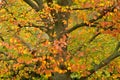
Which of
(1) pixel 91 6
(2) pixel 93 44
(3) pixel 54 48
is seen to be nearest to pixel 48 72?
(3) pixel 54 48

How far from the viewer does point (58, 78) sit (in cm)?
1323

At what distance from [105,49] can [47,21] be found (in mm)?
5652

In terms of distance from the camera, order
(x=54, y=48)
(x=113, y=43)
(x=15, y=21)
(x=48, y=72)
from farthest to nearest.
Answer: (x=113, y=43), (x=15, y=21), (x=48, y=72), (x=54, y=48)

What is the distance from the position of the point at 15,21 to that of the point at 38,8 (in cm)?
137

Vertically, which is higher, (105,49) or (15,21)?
(15,21)

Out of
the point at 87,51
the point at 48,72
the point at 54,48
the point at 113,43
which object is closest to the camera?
the point at 54,48

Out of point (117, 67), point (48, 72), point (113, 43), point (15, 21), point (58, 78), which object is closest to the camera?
point (48, 72)

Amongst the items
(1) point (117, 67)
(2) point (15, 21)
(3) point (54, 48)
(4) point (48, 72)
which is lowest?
(1) point (117, 67)

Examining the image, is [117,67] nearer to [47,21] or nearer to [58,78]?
[58,78]

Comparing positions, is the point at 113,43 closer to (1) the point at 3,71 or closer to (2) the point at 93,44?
(2) the point at 93,44

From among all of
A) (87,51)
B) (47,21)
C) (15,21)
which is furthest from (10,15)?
(87,51)

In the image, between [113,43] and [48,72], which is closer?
[48,72]

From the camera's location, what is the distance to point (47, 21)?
1262 centimetres

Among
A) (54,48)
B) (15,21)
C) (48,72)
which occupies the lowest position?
(48,72)
